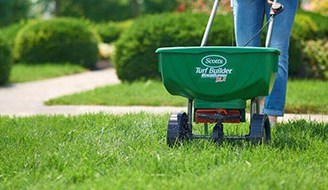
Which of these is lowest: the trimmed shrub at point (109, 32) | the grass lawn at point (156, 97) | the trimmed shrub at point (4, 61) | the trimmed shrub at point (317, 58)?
the trimmed shrub at point (109, 32)

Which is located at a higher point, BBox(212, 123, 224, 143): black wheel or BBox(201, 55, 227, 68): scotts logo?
BBox(201, 55, 227, 68): scotts logo

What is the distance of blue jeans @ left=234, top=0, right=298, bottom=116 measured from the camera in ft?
19.0

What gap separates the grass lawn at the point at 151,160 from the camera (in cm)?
383

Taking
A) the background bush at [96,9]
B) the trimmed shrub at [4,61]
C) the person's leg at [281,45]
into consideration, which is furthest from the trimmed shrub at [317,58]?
the background bush at [96,9]

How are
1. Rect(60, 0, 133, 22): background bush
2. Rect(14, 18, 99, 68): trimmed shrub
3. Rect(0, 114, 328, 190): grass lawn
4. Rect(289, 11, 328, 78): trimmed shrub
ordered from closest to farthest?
Rect(0, 114, 328, 190): grass lawn < Rect(289, 11, 328, 78): trimmed shrub < Rect(14, 18, 99, 68): trimmed shrub < Rect(60, 0, 133, 22): background bush

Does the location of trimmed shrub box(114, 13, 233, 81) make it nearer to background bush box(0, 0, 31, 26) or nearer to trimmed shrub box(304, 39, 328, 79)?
trimmed shrub box(304, 39, 328, 79)

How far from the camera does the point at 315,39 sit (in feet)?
41.0

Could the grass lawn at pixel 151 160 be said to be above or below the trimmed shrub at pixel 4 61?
above

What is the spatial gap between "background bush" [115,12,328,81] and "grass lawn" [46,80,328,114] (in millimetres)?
923

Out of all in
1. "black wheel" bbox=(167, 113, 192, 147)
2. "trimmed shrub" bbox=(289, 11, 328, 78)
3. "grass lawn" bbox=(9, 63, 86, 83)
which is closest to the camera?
"black wheel" bbox=(167, 113, 192, 147)

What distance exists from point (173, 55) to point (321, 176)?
48.6 inches

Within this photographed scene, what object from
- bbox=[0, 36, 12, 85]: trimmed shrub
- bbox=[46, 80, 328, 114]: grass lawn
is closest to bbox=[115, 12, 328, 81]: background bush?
bbox=[46, 80, 328, 114]: grass lawn

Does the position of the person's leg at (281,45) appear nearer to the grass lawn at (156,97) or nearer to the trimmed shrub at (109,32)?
the grass lawn at (156,97)

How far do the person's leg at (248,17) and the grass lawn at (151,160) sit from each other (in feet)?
2.33
